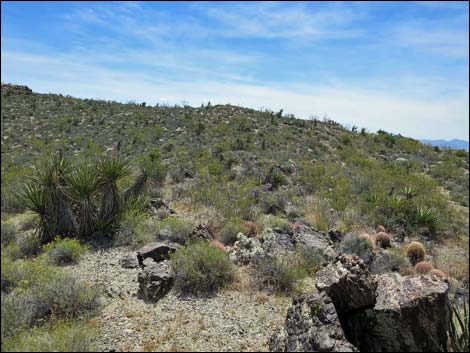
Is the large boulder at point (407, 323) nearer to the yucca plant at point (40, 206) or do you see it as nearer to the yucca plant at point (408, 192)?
the yucca plant at point (40, 206)

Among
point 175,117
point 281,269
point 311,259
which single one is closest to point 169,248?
point 281,269

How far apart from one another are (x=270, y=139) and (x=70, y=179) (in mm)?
15319

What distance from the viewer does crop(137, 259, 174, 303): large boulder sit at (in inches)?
245

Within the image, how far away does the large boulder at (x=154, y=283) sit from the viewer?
20.5 feet

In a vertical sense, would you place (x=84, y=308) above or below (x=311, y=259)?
below

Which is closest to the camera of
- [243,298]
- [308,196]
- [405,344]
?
[405,344]

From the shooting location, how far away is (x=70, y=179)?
28.7ft

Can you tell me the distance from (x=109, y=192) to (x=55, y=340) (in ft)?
17.4

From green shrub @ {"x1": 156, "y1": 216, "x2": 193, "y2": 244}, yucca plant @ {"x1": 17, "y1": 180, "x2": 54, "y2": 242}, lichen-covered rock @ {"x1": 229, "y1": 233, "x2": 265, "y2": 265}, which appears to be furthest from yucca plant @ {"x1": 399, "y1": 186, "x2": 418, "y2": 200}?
yucca plant @ {"x1": 17, "y1": 180, "x2": 54, "y2": 242}

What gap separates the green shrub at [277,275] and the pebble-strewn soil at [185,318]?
0.77ft

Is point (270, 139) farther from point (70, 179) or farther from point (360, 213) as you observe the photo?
point (70, 179)

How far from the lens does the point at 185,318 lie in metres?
5.60

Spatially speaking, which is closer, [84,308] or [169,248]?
[84,308]

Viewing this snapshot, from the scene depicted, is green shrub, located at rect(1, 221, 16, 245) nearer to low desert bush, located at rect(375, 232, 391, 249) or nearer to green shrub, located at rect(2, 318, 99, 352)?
green shrub, located at rect(2, 318, 99, 352)
